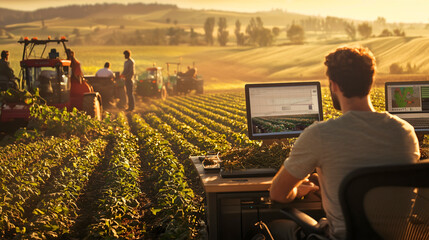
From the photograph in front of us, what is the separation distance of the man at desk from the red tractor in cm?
1242

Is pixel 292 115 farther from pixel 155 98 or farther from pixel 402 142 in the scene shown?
pixel 155 98

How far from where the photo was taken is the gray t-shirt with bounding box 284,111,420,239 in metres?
2.86

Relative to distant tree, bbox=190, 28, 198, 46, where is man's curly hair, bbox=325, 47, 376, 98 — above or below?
below

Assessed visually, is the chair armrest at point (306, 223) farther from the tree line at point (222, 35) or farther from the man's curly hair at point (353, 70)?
the tree line at point (222, 35)

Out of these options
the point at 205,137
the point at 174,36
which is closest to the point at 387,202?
the point at 205,137

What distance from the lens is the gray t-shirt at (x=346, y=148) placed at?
2.86 meters

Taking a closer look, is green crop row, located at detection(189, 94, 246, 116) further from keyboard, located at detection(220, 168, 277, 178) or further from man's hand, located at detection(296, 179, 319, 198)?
man's hand, located at detection(296, 179, 319, 198)

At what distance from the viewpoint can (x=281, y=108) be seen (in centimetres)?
508

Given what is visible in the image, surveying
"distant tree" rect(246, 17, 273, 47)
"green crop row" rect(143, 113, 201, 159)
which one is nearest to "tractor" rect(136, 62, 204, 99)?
"green crop row" rect(143, 113, 201, 159)

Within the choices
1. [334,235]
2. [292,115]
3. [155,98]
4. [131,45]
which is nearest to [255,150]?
[292,115]

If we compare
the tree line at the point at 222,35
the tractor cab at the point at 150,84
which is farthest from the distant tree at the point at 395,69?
the tractor cab at the point at 150,84

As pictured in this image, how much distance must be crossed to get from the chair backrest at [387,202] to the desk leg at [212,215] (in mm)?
1536

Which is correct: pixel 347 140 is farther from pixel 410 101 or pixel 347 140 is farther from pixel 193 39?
pixel 193 39

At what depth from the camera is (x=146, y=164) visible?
10695 millimetres
